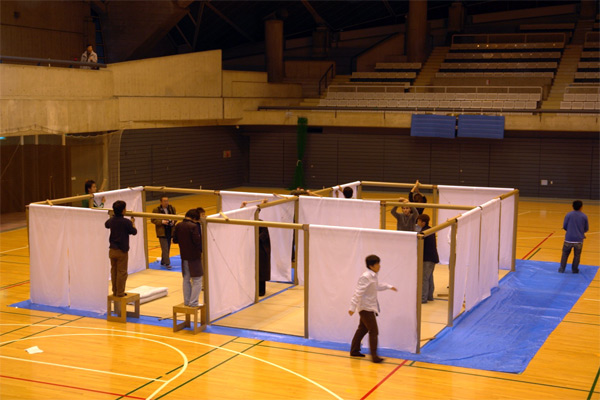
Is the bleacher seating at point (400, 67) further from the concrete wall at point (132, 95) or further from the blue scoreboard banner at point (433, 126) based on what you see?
the blue scoreboard banner at point (433, 126)

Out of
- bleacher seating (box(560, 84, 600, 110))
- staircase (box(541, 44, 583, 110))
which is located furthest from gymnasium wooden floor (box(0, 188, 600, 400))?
staircase (box(541, 44, 583, 110))

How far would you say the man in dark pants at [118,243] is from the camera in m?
12.9

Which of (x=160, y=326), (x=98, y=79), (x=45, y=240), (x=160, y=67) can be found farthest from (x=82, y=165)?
(x=160, y=326)

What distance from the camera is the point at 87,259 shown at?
44.5 feet

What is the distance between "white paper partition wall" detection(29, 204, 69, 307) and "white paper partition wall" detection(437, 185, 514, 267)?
29.4 feet

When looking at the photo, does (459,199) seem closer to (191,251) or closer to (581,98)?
(191,251)

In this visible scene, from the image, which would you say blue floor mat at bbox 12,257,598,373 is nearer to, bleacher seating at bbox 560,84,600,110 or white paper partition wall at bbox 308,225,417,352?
white paper partition wall at bbox 308,225,417,352

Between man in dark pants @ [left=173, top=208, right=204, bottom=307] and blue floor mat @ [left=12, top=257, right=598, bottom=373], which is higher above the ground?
man in dark pants @ [left=173, top=208, right=204, bottom=307]

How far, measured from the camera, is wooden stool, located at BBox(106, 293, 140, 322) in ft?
42.2

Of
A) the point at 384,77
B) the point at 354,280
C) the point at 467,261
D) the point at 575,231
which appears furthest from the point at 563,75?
the point at 354,280

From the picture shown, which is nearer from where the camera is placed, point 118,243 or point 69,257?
point 118,243

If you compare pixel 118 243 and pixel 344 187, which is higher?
pixel 344 187

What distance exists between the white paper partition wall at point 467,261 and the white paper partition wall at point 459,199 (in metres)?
3.59

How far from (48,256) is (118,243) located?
1885 mm
